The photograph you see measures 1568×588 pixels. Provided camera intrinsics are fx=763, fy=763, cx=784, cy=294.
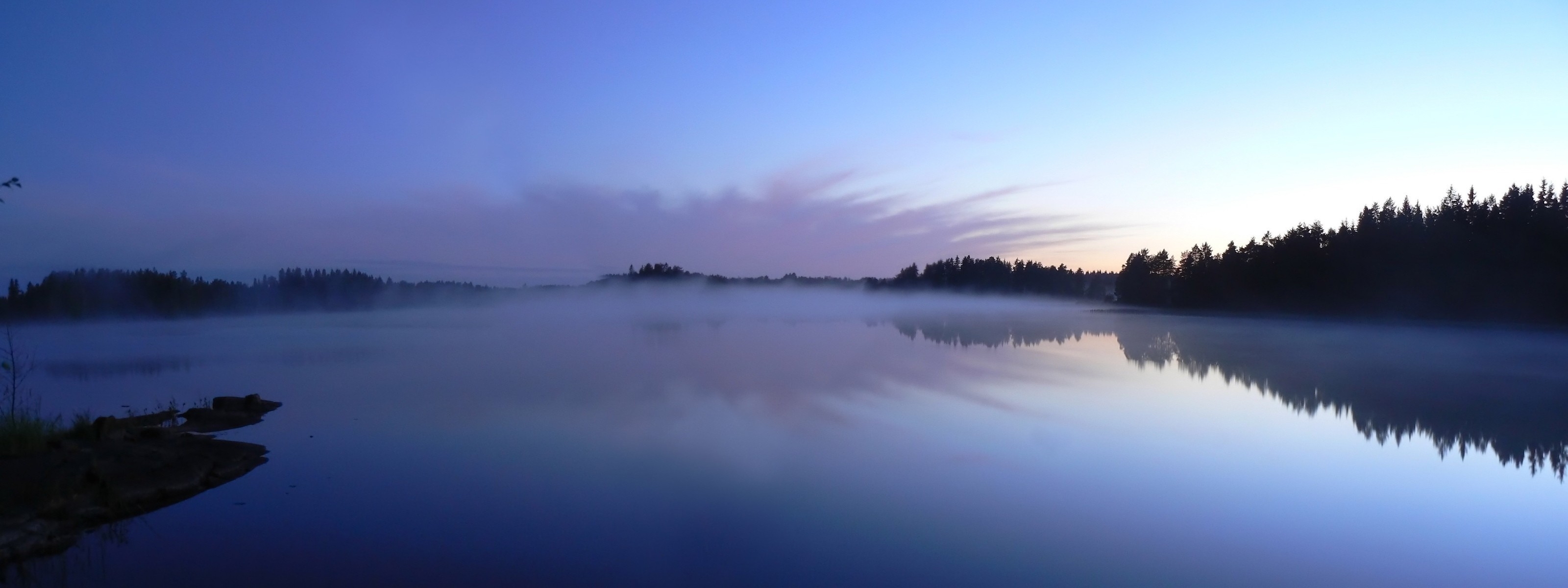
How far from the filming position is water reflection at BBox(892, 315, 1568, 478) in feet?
26.1

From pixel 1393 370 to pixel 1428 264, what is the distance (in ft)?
66.7

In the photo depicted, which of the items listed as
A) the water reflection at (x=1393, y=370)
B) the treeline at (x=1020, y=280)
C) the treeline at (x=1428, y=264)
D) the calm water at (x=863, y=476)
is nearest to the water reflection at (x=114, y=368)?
the calm water at (x=863, y=476)

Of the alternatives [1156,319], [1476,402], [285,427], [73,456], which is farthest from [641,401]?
[1156,319]

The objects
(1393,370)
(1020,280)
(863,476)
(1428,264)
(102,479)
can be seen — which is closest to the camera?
(102,479)

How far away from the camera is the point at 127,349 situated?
19.3 meters

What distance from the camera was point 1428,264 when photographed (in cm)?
2848

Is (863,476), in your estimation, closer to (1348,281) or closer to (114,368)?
(114,368)

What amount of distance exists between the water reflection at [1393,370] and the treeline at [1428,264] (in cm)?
268

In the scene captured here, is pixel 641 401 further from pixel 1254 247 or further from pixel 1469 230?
pixel 1254 247

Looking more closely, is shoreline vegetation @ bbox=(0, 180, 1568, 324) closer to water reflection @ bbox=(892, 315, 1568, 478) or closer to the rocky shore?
water reflection @ bbox=(892, 315, 1568, 478)

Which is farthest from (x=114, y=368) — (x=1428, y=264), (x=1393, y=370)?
(x=1428, y=264)

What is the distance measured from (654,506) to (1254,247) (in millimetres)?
46172

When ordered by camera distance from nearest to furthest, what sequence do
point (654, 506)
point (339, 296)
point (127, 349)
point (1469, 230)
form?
point (654, 506) < point (127, 349) < point (1469, 230) < point (339, 296)

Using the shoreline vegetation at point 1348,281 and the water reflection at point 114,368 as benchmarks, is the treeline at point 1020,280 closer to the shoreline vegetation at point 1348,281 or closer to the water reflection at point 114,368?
the shoreline vegetation at point 1348,281
